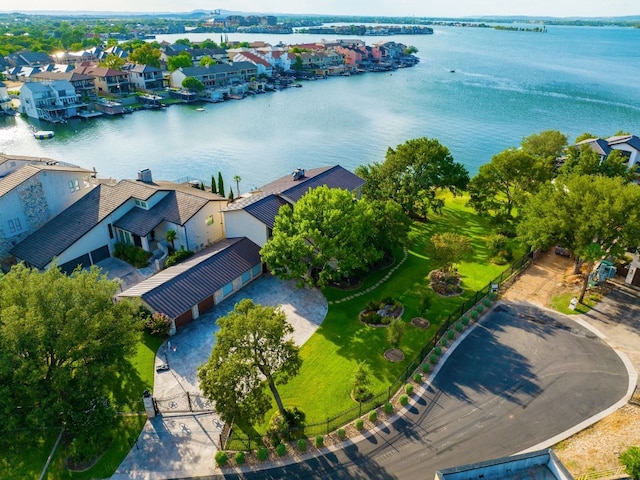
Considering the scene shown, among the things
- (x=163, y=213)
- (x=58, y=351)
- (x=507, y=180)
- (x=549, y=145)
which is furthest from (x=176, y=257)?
(x=549, y=145)

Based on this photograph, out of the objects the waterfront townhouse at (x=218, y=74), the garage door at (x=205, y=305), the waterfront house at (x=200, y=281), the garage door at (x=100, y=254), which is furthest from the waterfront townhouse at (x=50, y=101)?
the garage door at (x=205, y=305)

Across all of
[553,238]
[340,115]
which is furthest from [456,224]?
[340,115]

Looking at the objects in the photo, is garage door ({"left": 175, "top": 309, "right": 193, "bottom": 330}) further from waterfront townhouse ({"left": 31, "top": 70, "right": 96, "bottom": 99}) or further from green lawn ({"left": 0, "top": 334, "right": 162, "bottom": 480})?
waterfront townhouse ({"left": 31, "top": 70, "right": 96, "bottom": 99})

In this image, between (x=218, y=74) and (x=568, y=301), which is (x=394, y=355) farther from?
(x=218, y=74)

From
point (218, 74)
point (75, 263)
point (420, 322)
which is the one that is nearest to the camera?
point (420, 322)

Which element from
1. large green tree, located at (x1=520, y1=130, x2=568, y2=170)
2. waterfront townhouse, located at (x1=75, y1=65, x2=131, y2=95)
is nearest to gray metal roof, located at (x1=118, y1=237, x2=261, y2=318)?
large green tree, located at (x1=520, y1=130, x2=568, y2=170)

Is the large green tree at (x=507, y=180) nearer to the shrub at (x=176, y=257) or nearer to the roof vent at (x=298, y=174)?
the roof vent at (x=298, y=174)
